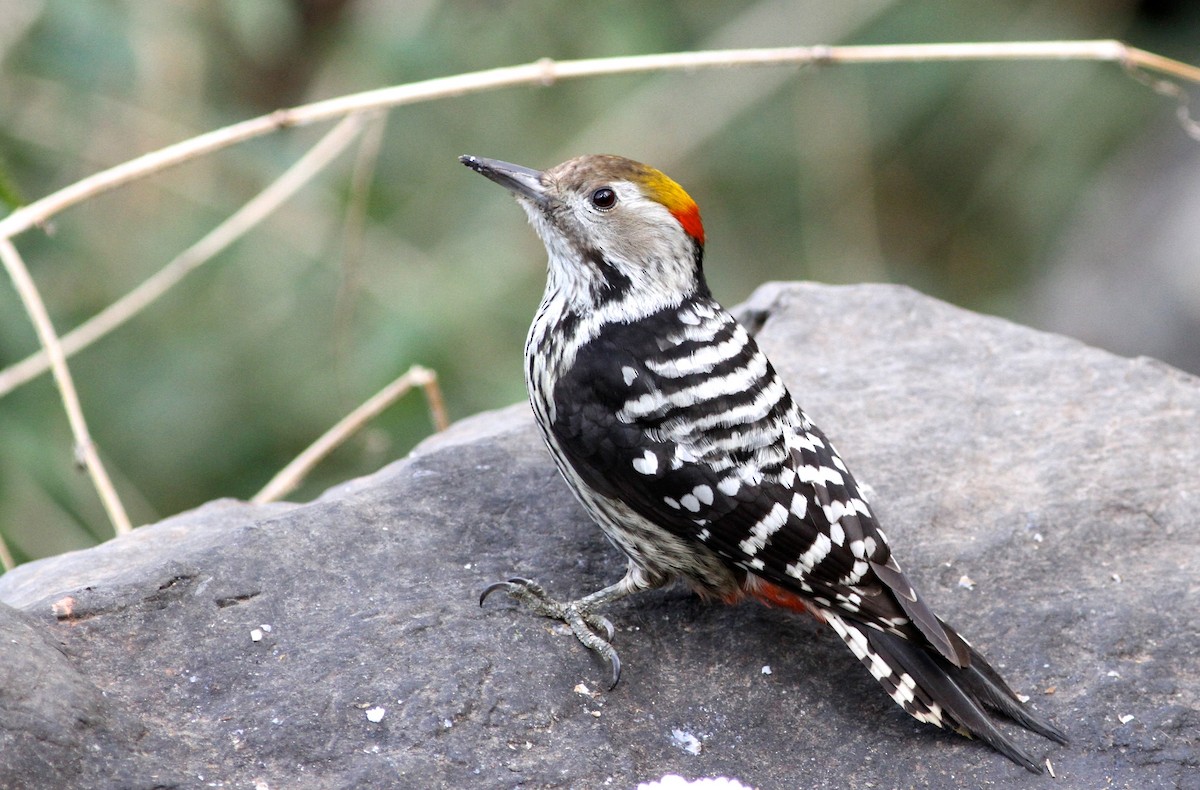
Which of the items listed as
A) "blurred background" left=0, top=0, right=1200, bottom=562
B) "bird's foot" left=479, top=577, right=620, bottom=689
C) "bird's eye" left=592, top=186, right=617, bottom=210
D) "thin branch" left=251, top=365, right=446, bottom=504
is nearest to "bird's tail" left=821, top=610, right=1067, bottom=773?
"bird's foot" left=479, top=577, right=620, bottom=689

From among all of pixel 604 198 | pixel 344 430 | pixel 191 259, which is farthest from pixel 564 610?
pixel 191 259

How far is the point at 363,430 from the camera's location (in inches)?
185

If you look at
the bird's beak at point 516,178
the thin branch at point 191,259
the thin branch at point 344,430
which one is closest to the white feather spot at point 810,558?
the bird's beak at point 516,178

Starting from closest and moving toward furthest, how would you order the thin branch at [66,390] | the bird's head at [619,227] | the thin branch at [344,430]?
the bird's head at [619,227] → the thin branch at [66,390] → the thin branch at [344,430]

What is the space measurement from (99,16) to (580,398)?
8.95 feet

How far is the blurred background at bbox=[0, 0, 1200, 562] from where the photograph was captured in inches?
191

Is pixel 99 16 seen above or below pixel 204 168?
above

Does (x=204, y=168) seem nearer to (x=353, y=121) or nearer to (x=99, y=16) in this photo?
(x=99, y=16)

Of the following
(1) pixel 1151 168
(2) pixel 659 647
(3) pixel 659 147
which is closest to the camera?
(2) pixel 659 647

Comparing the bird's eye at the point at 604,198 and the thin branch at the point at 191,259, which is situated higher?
the bird's eye at the point at 604,198

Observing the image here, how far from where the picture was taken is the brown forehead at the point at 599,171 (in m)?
3.25

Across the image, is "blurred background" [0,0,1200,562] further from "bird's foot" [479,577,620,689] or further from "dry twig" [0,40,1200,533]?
"bird's foot" [479,577,620,689]

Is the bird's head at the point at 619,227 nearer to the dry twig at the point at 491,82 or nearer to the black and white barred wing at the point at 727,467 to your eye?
the black and white barred wing at the point at 727,467

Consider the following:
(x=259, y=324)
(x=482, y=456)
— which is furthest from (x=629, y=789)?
(x=259, y=324)
